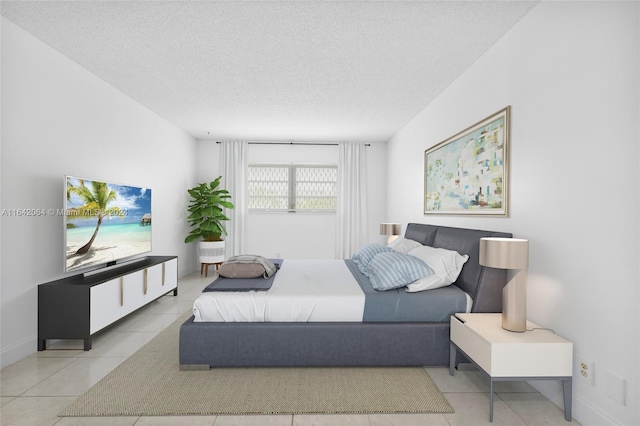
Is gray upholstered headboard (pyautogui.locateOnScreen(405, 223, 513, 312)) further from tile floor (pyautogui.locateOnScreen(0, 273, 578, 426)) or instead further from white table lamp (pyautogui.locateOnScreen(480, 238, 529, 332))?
tile floor (pyautogui.locateOnScreen(0, 273, 578, 426))

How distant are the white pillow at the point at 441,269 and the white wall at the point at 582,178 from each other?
439 millimetres

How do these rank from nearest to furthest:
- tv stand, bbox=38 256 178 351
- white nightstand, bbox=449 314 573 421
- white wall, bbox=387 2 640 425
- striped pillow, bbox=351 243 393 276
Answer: white wall, bbox=387 2 640 425
white nightstand, bbox=449 314 573 421
tv stand, bbox=38 256 178 351
striped pillow, bbox=351 243 393 276

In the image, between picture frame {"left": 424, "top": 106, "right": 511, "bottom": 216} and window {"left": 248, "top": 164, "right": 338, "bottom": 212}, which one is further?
window {"left": 248, "top": 164, "right": 338, "bottom": 212}

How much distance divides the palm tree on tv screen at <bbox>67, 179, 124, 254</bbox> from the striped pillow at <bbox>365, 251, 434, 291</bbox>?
2.65 meters

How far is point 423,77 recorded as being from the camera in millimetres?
3461

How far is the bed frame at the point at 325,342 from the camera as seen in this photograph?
7.98 feet

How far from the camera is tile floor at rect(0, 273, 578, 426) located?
6.20 feet

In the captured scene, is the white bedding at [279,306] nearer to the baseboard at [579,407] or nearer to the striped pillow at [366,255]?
the striped pillow at [366,255]

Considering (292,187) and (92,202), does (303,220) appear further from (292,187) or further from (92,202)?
(92,202)

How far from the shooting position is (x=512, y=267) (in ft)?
6.41

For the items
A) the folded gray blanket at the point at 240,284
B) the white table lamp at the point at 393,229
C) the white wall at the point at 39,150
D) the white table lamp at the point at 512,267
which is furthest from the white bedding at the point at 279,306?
the white table lamp at the point at 393,229

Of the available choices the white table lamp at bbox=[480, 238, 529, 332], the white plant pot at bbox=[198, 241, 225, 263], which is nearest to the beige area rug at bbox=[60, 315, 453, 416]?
the white table lamp at bbox=[480, 238, 529, 332]

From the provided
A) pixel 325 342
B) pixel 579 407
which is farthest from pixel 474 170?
pixel 325 342

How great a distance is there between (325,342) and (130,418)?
1257 millimetres
